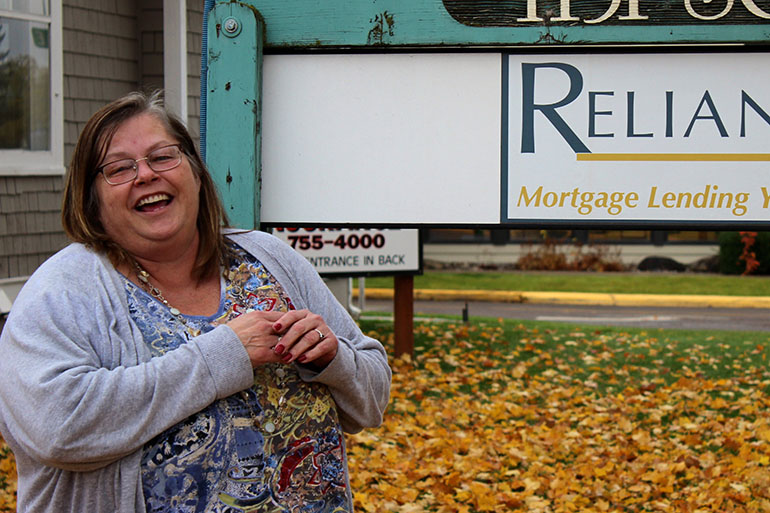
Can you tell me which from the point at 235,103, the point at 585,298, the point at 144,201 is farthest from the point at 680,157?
the point at 585,298

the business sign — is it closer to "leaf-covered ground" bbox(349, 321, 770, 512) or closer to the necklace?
the necklace

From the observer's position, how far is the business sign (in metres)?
2.59

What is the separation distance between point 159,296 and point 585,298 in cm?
1353

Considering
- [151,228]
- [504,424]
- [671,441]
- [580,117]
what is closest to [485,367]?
[504,424]

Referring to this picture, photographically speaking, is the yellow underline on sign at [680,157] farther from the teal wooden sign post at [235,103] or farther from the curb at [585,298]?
the curb at [585,298]

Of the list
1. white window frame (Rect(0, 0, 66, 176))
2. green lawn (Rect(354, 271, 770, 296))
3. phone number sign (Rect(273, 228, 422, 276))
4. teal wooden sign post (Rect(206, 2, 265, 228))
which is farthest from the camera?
green lawn (Rect(354, 271, 770, 296))

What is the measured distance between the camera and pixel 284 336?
2.07 metres

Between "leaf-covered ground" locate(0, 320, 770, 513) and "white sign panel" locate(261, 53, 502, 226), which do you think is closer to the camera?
"white sign panel" locate(261, 53, 502, 226)

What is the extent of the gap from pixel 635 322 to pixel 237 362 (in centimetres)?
1122

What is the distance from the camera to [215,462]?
202 cm

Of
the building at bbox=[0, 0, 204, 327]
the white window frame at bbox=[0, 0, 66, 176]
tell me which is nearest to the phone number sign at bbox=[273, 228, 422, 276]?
the building at bbox=[0, 0, 204, 327]

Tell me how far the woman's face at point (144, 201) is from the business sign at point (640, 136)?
945mm

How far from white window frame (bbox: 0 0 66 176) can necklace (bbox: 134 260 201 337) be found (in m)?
5.85

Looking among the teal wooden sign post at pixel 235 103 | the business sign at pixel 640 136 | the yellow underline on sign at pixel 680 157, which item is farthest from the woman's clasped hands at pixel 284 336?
the yellow underline on sign at pixel 680 157
